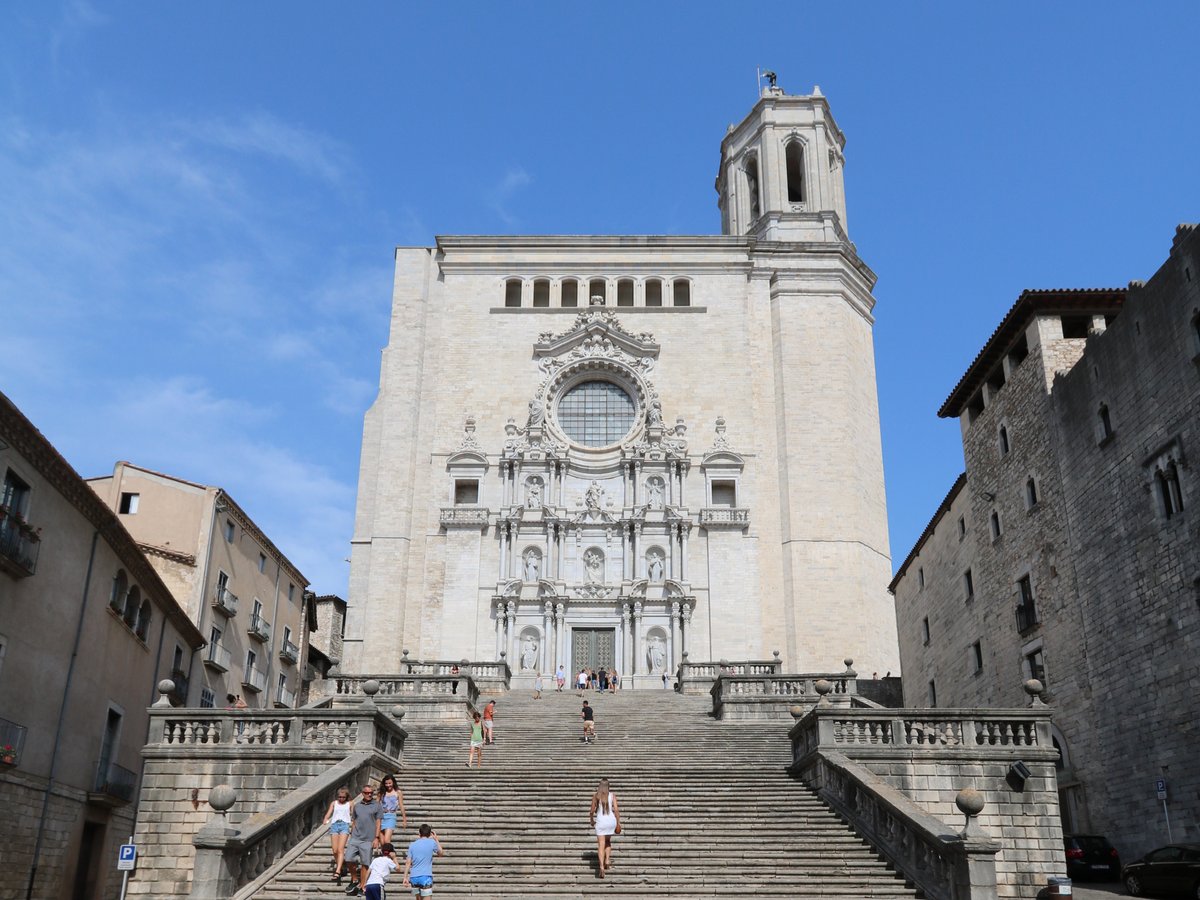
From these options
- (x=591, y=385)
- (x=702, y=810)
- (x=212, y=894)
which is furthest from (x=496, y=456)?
(x=212, y=894)

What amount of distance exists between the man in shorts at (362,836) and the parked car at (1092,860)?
14476 millimetres

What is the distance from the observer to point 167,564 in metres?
30.6

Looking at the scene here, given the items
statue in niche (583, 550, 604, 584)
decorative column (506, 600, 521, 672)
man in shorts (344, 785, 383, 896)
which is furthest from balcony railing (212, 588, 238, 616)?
man in shorts (344, 785, 383, 896)

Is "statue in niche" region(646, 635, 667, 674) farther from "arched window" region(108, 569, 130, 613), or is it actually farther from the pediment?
"arched window" region(108, 569, 130, 613)

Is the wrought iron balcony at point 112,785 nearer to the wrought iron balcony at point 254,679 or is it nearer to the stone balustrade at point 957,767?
the wrought iron balcony at point 254,679

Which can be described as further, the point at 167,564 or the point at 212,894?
the point at 167,564

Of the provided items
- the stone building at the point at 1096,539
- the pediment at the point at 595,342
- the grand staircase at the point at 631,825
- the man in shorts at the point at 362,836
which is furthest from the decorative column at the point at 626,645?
the man in shorts at the point at 362,836

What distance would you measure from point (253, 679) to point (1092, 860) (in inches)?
979

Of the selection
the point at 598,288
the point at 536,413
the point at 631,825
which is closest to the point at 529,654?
the point at 536,413

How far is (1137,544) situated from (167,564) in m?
24.6

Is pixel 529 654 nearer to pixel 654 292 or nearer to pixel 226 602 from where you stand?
pixel 226 602

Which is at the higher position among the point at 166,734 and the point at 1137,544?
the point at 1137,544

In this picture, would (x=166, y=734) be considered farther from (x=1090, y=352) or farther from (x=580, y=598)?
(x=1090, y=352)

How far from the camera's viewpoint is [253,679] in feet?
115
